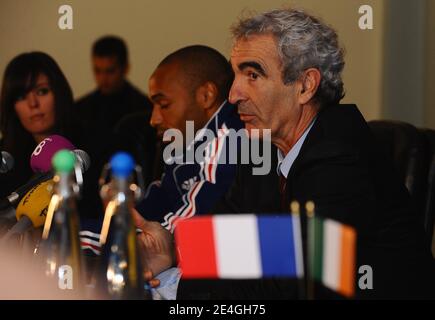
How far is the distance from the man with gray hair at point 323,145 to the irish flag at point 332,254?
0.33m

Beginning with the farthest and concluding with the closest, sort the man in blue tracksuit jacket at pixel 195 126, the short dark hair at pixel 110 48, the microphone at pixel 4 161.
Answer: the short dark hair at pixel 110 48, the man in blue tracksuit jacket at pixel 195 126, the microphone at pixel 4 161

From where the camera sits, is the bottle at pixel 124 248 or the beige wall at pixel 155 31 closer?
the bottle at pixel 124 248

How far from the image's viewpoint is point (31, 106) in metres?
2.70

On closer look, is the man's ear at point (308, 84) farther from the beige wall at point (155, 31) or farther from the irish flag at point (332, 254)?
the beige wall at point (155, 31)

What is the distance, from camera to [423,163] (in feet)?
7.45

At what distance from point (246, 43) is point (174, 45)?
178 centimetres

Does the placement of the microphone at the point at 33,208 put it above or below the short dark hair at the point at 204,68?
below

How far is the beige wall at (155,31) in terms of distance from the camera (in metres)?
3.49

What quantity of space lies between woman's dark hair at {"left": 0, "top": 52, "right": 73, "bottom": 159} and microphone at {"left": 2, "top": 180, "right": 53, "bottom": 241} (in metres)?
1.07

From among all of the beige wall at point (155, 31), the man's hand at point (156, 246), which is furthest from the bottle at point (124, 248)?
the beige wall at point (155, 31)

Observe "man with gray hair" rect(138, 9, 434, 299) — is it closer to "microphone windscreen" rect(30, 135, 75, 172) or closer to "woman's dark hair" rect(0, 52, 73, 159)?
"microphone windscreen" rect(30, 135, 75, 172)

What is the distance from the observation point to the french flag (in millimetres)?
1275
